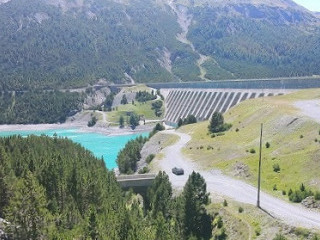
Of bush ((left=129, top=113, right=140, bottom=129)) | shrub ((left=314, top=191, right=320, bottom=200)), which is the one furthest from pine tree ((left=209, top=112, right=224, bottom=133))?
bush ((left=129, top=113, right=140, bottom=129))

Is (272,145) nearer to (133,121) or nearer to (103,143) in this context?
→ (103,143)

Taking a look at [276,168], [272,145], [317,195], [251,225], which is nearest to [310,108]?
[272,145]

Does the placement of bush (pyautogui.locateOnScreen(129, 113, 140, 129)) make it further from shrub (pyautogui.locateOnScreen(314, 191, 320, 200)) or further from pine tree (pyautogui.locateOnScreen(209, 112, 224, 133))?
shrub (pyautogui.locateOnScreen(314, 191, 320, 200))

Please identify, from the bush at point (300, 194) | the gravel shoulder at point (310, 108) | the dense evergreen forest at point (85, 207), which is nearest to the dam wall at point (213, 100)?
the gravel shoulder at point (310, 108)

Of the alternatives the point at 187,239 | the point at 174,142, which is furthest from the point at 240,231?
the point at 174,142

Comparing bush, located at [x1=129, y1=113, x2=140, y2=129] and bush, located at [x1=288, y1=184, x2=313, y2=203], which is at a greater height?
bush, located at [x1=288, y1=184, x2=313, y2=203]

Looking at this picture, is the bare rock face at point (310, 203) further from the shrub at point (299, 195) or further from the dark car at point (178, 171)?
the dark car at point (178, 171)
